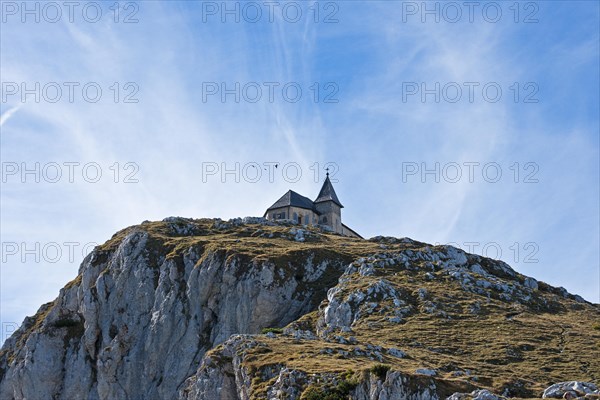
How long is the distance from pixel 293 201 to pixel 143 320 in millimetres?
46484

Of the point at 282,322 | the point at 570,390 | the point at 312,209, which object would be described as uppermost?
the point at 312,209

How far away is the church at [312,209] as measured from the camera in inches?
5655

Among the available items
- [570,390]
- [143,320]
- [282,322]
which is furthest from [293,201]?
[570,390]

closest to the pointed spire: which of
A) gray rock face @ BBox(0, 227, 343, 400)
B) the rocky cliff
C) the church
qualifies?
the church

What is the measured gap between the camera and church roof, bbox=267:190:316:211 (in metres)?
144

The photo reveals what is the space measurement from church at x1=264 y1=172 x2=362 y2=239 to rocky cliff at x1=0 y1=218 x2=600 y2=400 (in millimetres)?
16383

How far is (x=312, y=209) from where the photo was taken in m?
148

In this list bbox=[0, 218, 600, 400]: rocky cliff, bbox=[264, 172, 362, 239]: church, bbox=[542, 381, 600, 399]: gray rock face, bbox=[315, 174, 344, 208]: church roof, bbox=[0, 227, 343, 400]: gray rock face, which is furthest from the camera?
bbox=[315, 174, 344, 208]: church roof

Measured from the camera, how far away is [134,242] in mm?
111438

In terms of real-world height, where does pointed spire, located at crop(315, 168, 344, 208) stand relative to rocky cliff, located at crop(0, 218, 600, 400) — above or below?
above

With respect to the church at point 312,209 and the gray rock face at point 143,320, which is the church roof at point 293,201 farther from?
the gray rock face at point 143,320

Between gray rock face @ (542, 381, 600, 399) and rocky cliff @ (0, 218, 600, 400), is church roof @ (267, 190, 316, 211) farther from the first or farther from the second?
gray rock face @ (542, 381, 600, 399)

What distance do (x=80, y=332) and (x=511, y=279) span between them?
5269 cm

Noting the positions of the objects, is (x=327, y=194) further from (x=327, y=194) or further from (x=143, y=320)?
(x=143, y=320)
